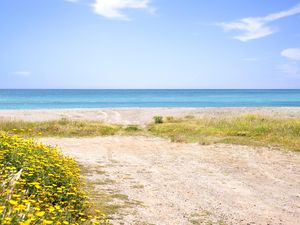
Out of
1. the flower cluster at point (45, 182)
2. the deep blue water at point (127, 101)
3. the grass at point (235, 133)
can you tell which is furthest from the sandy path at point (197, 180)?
the deep blue water at point (127, 101)

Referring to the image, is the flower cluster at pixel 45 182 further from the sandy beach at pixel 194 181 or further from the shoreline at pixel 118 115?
the shoreline at pixel 118 115

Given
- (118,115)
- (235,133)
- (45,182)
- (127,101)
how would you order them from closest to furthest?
(45,182)
(235,133)
(118,115)
(127,101)

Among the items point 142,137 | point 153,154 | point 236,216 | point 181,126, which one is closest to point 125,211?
point 236,216

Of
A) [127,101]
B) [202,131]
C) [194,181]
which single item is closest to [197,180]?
[194,181]

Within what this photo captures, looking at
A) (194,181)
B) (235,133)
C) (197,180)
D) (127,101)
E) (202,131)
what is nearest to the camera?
(194,181)

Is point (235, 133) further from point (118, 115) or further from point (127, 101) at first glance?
point (127, 101)

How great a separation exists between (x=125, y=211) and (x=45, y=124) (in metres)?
17.7

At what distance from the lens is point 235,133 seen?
2261 centimetres

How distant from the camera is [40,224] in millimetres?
4641

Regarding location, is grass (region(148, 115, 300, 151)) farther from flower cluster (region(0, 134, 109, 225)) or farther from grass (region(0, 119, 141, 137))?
flower cluster (region(0, 134, 109, 225))

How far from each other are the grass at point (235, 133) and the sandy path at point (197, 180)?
1.63 m

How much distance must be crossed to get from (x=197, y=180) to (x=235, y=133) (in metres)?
11.3

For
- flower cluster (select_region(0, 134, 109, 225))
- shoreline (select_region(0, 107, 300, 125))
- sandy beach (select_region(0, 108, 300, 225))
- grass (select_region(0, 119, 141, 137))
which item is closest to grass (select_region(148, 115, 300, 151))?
sandy beach (select_region(0, 108, 300, 225))

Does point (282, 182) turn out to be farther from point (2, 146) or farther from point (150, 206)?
point (2, 146)
